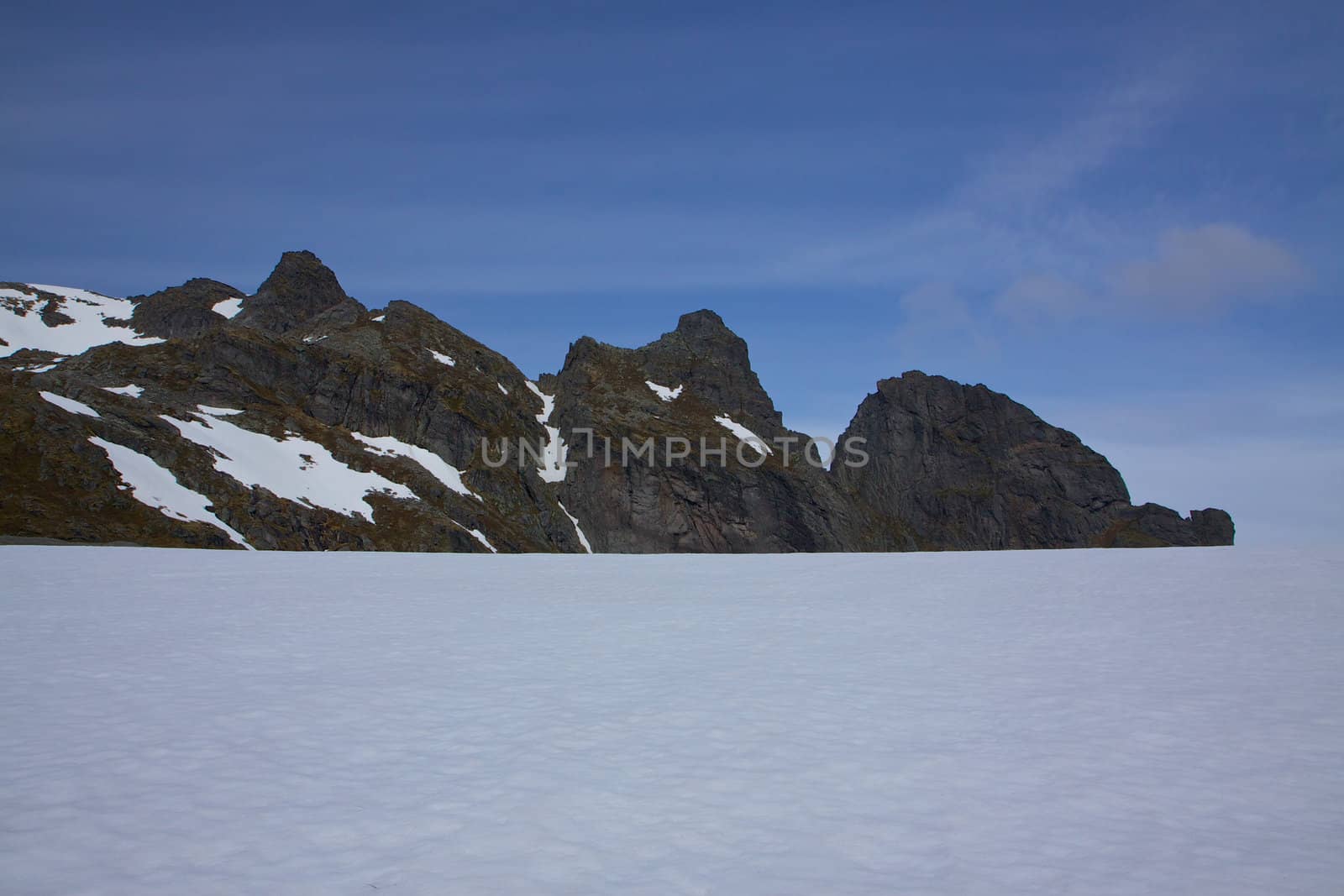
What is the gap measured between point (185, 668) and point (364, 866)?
30.1 ft

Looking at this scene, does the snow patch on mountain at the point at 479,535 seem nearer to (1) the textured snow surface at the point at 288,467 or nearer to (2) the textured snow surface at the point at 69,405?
(1) the textured snow surface at the point at 288,467

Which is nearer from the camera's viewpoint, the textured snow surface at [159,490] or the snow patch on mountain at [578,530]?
the textured snow surface at [159,490]

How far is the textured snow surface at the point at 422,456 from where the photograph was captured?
Result: 152 m

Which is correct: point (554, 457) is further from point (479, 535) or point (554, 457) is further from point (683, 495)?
point (479, 535)

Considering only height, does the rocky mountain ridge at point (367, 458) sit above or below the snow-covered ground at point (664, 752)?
above

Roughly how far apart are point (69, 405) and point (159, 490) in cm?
1888

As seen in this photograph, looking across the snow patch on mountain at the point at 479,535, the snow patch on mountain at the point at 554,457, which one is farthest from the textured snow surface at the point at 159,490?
the snow patch on mountain at the point at 554,457

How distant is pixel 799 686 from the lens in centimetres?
1367

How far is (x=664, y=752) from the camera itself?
10.2 m

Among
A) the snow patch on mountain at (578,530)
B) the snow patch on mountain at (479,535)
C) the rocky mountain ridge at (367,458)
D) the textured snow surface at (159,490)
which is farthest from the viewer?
the snow patch on mountain at (578,530)

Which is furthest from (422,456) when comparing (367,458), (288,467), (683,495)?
(683,495)

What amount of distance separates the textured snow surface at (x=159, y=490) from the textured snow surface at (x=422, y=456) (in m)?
46.7

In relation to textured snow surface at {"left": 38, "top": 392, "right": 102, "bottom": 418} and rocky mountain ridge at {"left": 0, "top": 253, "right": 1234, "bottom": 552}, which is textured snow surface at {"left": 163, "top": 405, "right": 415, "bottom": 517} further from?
textured snow surface at {"left": 38, "top": 392, "right": 102, "bottom": 418}

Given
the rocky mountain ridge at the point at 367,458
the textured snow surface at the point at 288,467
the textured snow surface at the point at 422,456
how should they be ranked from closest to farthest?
the rocky mountain ridge at the point at 367,458
the textured snow surface at the point at 288,467
the textured snow surface at the point at 422,456
